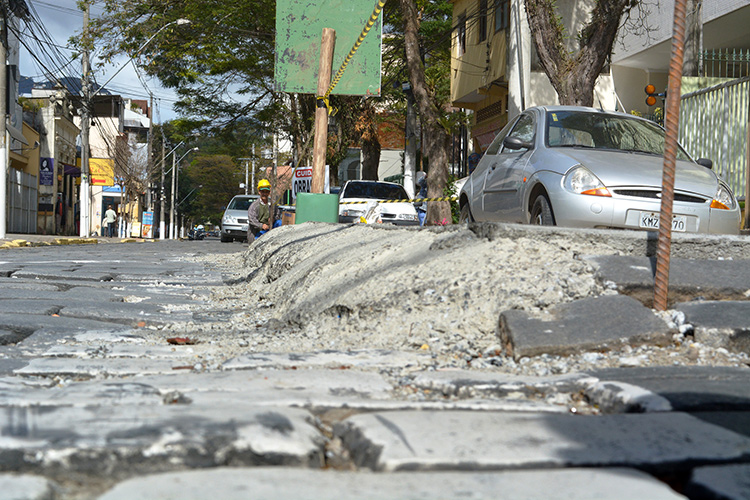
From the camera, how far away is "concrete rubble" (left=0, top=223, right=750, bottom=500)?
1792 millimetres

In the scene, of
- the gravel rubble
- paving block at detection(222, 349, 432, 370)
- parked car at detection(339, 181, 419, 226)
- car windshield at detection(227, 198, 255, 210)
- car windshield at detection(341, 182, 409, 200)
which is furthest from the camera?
car windshield at detection(227, 198, 255, 210)

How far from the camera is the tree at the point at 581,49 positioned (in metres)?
12.1

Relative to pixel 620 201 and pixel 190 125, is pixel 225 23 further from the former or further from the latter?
pixel 620 201

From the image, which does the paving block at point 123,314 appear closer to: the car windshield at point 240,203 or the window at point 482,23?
the window at point 482,23

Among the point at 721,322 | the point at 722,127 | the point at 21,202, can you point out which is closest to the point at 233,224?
the point at 21,202

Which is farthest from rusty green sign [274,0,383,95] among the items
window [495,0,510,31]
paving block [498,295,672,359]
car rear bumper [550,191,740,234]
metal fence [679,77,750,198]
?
window [495,0,510,31]

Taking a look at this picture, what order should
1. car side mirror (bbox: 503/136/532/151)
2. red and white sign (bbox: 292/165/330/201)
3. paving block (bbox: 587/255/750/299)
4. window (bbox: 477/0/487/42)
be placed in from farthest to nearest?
window (bbox: 477/0/487/42) → red and white sign (bbox: 292/165/330/201) → car side mirror (bbox: 503/136/532/151) → paving block (bbox: 587/255/750/299)

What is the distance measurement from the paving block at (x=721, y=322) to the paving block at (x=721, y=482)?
69.8 inches

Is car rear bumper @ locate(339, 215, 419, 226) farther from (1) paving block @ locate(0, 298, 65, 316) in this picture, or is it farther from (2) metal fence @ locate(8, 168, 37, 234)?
(2) metal fence @ locate(8, 168, 37, 234)

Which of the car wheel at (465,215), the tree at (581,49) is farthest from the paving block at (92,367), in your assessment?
the tree at (581,49)

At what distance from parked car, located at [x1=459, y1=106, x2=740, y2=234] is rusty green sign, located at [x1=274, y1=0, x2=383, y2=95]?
4394 millimetres

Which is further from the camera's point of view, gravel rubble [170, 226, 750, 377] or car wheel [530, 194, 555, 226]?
car wheel [530, 194, 555, 226]

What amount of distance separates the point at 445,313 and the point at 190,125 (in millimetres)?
24844

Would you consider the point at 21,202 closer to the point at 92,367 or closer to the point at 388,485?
the point at 92,367
